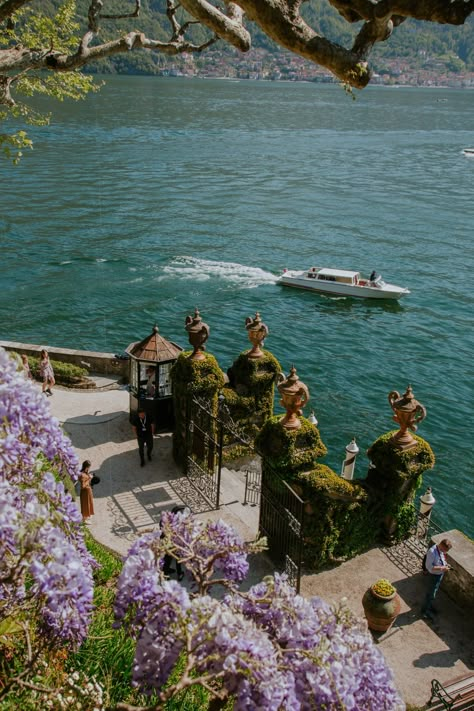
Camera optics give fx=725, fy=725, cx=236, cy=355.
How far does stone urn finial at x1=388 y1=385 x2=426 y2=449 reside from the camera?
42.9ft

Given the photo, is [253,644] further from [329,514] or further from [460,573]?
[460,573]

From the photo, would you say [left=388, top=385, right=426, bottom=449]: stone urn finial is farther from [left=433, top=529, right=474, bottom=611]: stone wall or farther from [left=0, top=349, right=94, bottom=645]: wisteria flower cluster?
[left=0, top=349, right=94, bottom=645]: wisteria flower cluster

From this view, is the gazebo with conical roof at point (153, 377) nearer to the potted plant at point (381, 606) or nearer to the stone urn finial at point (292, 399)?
the stone urn finial at point (292, 399)

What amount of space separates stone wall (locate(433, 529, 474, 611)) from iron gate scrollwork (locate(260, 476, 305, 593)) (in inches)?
97.7

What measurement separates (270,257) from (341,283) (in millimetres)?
7612

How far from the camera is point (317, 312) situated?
1570 inches

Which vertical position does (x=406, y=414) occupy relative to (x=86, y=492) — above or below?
above

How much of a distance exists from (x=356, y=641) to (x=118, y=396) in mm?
14770

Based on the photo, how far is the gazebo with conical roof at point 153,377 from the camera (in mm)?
17109

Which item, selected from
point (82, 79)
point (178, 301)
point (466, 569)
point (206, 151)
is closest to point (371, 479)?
point (466, 569)

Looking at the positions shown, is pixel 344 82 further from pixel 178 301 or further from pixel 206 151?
pixel 206 151

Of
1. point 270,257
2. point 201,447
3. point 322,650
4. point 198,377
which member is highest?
point 322,650

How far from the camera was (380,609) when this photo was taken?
1130 cm

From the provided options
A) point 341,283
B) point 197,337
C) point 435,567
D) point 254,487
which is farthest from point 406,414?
point 341,283
